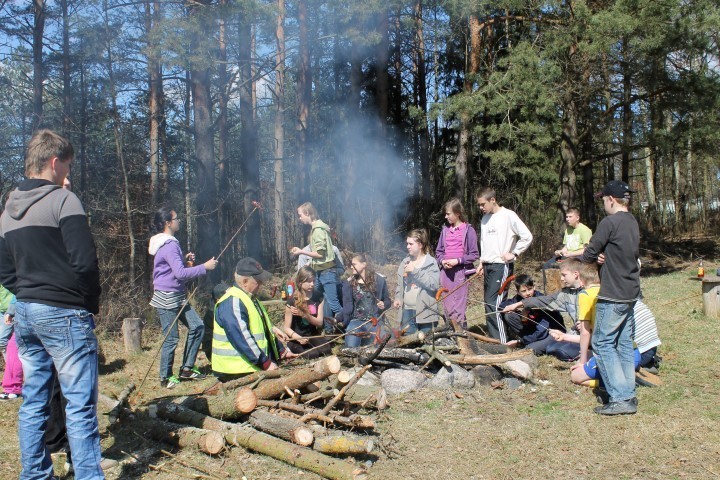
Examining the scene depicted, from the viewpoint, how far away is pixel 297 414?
4316mm

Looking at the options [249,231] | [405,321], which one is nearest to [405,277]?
[405,321]

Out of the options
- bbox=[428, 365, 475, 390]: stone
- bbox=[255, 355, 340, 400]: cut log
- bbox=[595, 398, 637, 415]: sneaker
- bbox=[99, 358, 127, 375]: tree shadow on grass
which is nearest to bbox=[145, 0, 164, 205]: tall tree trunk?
bbox=[99, 358, 127, 375]: tree shadow on grass

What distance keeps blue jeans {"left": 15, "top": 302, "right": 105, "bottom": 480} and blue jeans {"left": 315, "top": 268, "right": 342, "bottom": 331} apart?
424 centimetres

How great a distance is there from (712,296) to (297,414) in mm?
6072

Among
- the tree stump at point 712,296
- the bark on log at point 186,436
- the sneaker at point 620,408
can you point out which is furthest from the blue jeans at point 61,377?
the tree stump at point 712,296

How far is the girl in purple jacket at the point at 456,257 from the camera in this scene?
275 inches

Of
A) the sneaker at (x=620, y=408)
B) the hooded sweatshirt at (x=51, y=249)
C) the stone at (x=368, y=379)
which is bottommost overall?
the sneaker at (x=620, y=408)

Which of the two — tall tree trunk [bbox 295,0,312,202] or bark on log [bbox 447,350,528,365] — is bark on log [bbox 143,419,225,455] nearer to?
bark on log [bbox 447,350,528,365]

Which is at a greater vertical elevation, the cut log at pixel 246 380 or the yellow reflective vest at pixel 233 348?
the yellow reflective vest at pixel 233 348

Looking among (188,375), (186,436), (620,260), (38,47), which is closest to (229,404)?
(186,436)

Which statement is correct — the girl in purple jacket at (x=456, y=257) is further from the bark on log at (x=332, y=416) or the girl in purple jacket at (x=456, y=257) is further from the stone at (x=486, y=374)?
the bark on log at (x=332, y=416)

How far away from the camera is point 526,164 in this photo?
16.0 m

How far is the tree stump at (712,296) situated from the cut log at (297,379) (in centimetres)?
558

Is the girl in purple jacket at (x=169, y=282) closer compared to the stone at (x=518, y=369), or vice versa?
the stone at (x=518, y=369)
